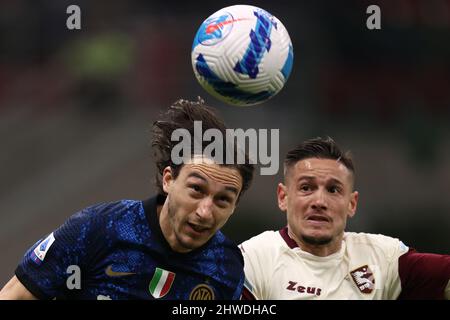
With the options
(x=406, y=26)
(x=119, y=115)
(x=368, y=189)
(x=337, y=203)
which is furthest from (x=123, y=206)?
(x=406, y=26)

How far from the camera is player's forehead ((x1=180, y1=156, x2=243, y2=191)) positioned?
161 inches

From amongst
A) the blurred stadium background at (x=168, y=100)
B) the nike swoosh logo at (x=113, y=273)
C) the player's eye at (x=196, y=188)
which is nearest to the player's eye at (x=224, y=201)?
the player's eye at (x=196, y=188)

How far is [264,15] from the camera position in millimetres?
4562

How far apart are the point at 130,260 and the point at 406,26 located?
725 cm

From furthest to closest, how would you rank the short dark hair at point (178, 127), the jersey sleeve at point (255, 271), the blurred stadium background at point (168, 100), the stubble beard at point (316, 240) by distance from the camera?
the blurred stadium background at point (168, 100)
the stubble beard at point (316, 240)
the jersey sleeve at point (255, 271)
the short dark hair at point (178, 127)

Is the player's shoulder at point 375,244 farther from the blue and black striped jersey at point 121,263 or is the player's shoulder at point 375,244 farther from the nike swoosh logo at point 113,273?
the nike swoosh logo at point 113,273

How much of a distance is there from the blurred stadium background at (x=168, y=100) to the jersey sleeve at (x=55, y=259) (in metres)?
4.57

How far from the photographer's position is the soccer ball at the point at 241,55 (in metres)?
4.41

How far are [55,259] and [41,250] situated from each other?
0.09 meters

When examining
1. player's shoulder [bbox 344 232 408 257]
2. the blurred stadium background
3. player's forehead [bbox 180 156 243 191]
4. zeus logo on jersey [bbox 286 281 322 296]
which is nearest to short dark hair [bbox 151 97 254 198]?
player's forehead [bbox 180 156 243 191]

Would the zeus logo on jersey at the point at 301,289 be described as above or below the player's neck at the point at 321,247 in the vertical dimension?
below

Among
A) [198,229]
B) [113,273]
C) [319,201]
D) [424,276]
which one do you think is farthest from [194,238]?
[424,276]

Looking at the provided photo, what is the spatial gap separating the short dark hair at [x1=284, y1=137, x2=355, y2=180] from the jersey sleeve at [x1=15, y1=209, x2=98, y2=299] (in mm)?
1442

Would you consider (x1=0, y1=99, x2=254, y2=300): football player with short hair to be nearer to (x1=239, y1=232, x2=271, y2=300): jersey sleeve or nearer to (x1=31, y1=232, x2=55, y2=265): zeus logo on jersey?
(x1=31, y1=232, x2=55, y2=265): zeus logo on jersey
